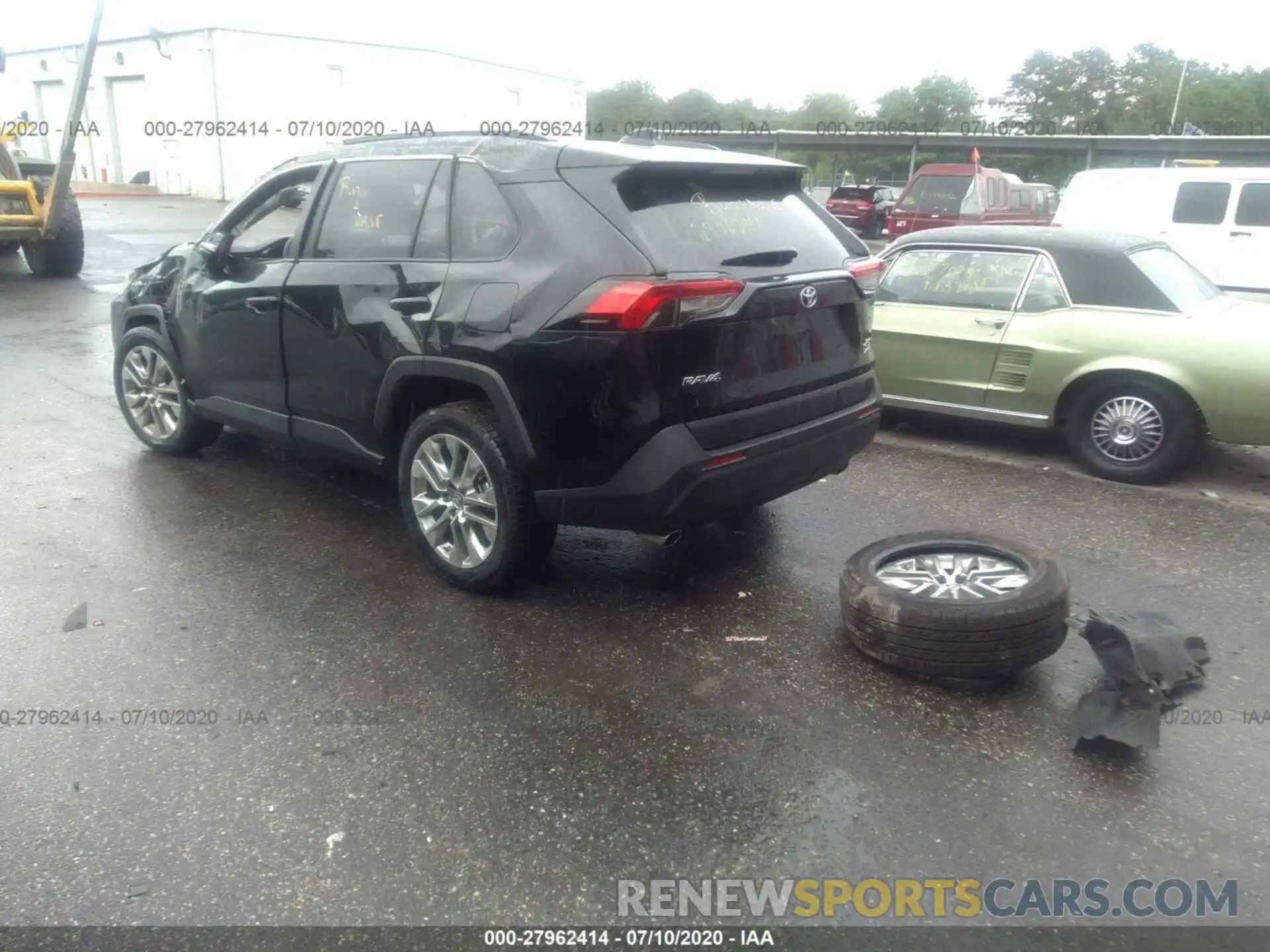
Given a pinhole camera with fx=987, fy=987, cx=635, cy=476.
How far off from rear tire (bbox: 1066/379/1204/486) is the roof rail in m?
3.77

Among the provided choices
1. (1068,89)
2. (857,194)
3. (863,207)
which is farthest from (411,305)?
(1068,89)

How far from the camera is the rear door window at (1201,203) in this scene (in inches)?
428

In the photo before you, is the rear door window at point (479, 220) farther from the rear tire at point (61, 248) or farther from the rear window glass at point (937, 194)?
the rear window glass at point (937, 194)

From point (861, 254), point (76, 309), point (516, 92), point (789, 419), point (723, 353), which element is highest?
point (516, 92)

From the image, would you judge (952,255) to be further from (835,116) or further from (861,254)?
(835,116)

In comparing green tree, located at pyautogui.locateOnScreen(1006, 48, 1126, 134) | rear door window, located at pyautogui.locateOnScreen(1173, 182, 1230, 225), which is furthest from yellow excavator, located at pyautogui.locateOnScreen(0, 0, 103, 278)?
green tree, located at pyautogui.locateOnScreen(1006, 48, 1126, 134)

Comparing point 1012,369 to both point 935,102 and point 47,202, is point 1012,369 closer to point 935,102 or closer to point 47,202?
point 47,202

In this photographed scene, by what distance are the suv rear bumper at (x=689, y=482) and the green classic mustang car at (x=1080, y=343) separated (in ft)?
8.62

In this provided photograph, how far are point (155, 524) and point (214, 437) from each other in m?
1.12

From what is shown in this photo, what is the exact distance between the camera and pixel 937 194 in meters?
17.9

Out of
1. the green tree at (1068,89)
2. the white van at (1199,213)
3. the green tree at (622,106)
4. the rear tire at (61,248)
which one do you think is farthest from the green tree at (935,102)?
the rear tire at (61,248)

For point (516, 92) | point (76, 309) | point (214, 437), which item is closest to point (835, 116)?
point (516, 92)

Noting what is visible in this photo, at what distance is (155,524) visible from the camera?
16.3 ft

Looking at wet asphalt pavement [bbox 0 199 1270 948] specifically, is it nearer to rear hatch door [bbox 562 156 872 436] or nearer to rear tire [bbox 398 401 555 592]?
rear tire [bbox 398 401 555 592]
